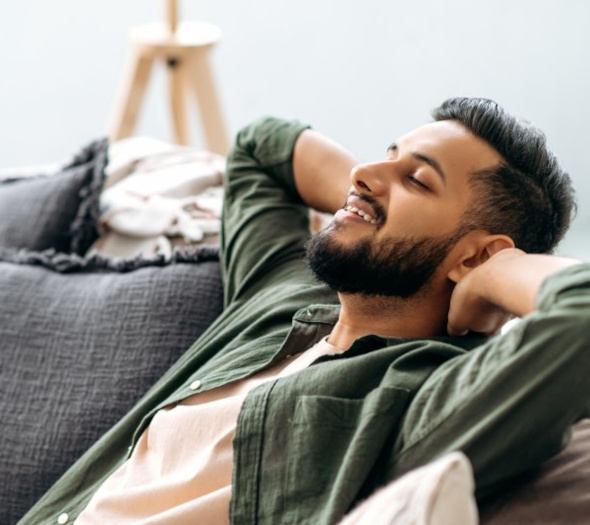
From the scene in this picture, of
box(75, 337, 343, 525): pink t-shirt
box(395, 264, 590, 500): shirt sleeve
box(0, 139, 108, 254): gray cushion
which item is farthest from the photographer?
box(0, 139, 108, 254): gray cushion

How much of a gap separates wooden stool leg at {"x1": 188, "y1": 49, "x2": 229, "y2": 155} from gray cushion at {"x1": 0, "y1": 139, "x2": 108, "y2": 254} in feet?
2.67

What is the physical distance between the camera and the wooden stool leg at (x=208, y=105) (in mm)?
2809

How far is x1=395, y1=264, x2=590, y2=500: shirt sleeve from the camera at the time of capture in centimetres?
112

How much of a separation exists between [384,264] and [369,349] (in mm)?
124

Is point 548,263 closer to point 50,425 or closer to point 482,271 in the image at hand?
point 482,271

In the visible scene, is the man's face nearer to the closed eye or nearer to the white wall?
the closed eye

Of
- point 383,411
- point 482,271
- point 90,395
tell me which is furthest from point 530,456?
point 90,395

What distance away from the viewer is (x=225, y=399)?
1457mm

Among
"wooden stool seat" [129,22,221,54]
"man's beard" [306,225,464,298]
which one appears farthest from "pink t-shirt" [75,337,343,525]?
"wooden stool seat" [129,22,221,54]

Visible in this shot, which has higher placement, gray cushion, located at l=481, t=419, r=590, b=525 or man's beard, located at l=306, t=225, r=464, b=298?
man's beard, located at l=306, t=225, r=464, b=298

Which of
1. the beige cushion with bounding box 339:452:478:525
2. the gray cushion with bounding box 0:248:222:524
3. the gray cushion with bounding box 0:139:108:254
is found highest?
the beige cushion with bounding box 339:452:478:525

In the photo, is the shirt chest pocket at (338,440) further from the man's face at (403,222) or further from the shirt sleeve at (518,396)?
the man's face at (403,222)

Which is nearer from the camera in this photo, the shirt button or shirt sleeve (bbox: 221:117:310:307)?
the shirt button

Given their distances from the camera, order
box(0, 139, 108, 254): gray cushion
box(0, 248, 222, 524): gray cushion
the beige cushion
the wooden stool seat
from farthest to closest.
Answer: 1. the wooden stool seat
2. box(0, 139, 108, 254): gray cushion
3. box(0, 248, 222, 524): gray cushion
4. the beige cushion
